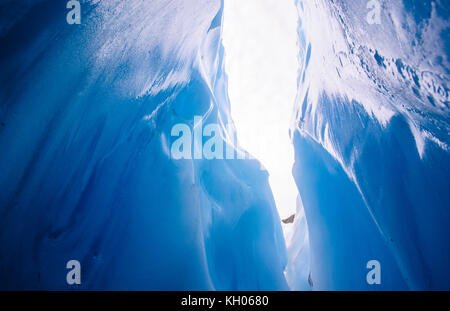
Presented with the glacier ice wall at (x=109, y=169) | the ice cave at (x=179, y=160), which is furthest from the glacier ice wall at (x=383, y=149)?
the glacier ice wall at (x=109, y=169)

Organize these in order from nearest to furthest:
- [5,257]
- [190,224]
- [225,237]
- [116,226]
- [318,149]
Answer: [5,257] → [116,226] → [190,224] → [225,237] → [318,149]

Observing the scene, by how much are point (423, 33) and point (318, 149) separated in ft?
7.29

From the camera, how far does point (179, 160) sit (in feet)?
10.0

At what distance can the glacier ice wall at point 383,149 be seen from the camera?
5.67 ft

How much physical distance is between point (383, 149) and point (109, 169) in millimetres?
3190

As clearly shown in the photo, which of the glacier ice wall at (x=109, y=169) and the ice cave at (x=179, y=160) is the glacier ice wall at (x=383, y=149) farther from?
the glacier ice wall at (x=109, y=169)

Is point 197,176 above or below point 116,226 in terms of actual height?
above

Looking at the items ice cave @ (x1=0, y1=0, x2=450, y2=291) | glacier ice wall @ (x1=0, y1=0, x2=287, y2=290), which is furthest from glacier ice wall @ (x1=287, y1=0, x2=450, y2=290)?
glacier ice wall @ (x1=0, y1=0, x2=287, y2=290)

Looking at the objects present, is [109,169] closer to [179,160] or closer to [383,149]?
[179,160]

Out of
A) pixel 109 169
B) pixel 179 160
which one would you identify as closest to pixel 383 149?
pixel 179 160

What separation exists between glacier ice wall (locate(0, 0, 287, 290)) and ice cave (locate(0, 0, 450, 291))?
0.04 ft

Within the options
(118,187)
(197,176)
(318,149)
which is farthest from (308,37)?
(118,187)

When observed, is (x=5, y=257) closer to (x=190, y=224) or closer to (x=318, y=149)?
(x=190, y=224)

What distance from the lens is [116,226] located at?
2406 millimetres
